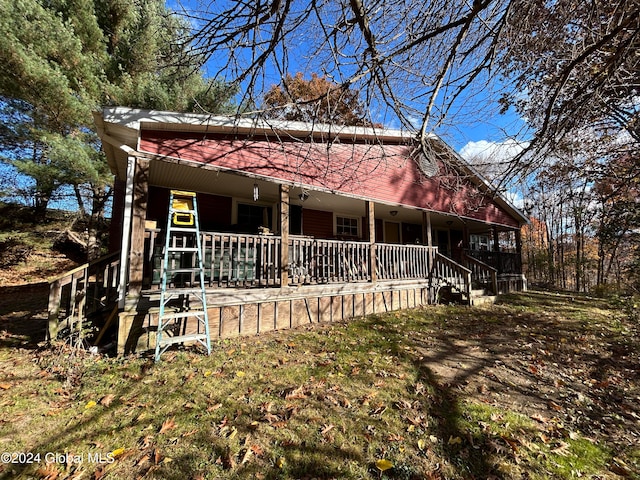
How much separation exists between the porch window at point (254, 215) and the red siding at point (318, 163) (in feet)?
8.41

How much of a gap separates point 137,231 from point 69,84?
33.3ft

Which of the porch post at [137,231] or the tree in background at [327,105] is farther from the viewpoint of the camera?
the porch post at [137,231]

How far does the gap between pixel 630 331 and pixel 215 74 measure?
1021 centimetres

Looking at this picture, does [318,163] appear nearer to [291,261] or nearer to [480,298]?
[291,261]

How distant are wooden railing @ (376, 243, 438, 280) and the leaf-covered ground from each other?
325 centimetres

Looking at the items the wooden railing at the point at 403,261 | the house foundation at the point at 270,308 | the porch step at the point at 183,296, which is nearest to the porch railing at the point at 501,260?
the wooden railing at the point at 403,261

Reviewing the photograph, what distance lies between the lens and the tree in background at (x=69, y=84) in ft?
30.9

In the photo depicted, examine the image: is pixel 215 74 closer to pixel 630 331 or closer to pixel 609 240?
pixel 630 331

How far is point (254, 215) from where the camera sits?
9.84 m

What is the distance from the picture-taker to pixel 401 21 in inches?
123

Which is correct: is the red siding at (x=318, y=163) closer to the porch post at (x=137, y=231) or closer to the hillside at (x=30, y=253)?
the porch post at (x=137, y=231)

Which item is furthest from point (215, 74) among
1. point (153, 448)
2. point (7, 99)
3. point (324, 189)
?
point (7, 99)

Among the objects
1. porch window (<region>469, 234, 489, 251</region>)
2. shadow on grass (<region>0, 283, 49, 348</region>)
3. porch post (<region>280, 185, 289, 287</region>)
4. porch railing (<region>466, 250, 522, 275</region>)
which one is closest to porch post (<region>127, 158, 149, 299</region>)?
shadow on grass (<region>0, 283, 49, 348</region>)

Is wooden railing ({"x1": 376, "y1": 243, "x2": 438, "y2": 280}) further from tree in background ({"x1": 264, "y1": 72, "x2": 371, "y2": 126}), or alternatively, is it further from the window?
tree in background ({"x1": 264, "y1": 72, "x2": 371, "y2": 126})
